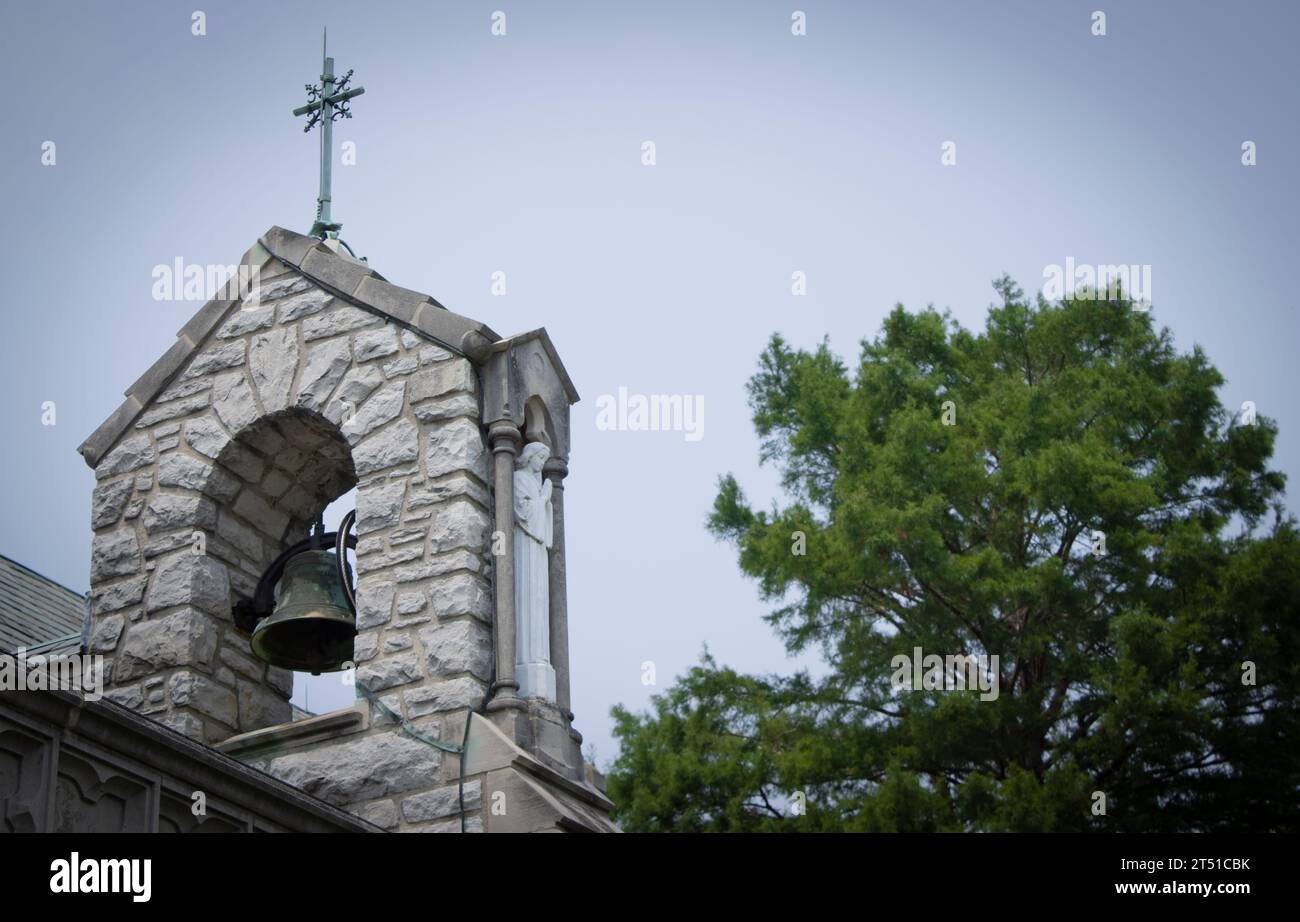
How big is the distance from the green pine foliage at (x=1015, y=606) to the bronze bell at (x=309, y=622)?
21.4 feet

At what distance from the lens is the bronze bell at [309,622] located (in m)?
7.51

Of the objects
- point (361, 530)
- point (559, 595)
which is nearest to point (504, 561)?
point (559, 595)

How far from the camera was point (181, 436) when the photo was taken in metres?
8.05

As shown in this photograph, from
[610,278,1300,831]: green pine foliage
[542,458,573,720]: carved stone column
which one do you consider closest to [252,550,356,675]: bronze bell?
[542,458,573,720]: carved stone column

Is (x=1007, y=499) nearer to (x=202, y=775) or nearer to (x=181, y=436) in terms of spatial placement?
(x=181, y=436)

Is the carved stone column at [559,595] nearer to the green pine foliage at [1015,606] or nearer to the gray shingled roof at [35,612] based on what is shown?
the gray shingled roof at [35,612]

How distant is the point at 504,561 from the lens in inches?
287

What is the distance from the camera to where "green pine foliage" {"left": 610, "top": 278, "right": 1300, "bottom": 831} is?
13406mm

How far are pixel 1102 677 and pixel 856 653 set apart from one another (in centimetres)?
245

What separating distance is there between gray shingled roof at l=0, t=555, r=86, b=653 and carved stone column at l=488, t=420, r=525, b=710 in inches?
95.3

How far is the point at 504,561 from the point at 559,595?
1.47ft

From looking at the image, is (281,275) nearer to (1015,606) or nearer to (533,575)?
(533,575)

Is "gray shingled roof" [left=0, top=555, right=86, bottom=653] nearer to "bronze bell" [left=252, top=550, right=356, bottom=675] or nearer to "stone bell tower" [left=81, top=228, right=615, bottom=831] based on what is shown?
"stone bell tower" [left=81, top=228, right=615, bottom=831]

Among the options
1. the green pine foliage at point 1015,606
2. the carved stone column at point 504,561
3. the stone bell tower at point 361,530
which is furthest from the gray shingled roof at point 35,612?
the green pine foliage at point 1015,606
